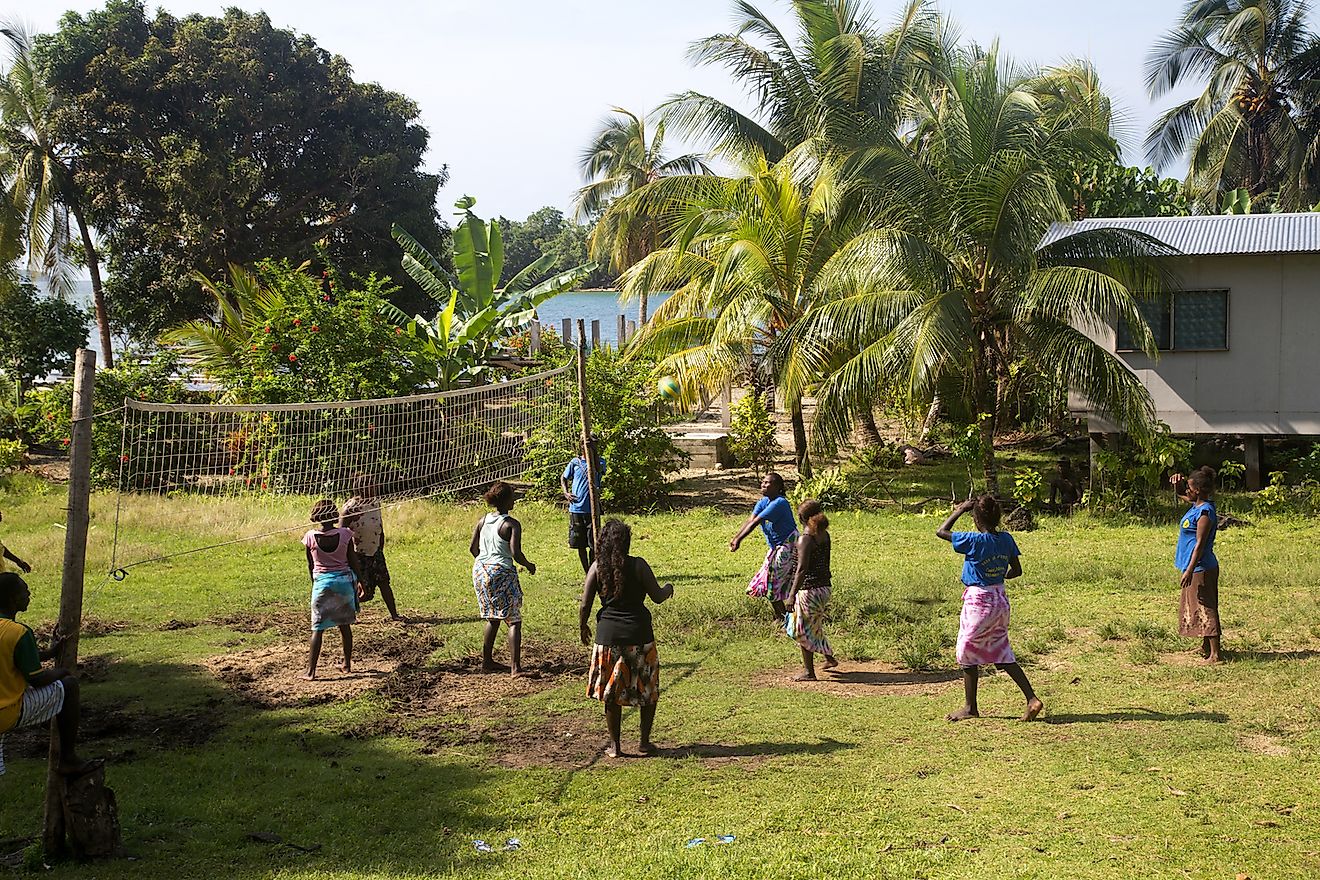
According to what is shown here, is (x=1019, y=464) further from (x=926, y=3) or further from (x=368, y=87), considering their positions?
(x=368, y=87)

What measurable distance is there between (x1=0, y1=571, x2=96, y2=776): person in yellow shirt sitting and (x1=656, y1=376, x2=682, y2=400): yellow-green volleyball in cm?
1394

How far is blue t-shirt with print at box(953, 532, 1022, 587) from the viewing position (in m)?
7.74

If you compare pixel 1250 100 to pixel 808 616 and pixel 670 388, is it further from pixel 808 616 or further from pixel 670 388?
pixel 808 616

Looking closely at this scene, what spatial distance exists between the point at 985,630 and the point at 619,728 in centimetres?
244

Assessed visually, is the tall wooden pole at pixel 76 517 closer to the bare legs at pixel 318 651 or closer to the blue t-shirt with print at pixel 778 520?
the bare legs at pixel 318 651

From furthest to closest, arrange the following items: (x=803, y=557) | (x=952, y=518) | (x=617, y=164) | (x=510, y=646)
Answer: (x=617, y=164), (x=510, y=646), (x=803, y=557), (x=952, y=518)

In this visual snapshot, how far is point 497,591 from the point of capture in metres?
9.29

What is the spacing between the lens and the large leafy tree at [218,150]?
96.4 ft

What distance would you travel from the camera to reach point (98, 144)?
96.5 ft

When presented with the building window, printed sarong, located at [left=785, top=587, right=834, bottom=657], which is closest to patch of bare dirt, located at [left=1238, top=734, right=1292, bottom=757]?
printed sarong, located at [left=785, top=587, right=834, bottom=657]

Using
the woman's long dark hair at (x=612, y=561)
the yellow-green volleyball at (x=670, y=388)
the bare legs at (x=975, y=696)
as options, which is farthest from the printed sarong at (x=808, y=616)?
the yellow-green volleyball at (x=670, y=388)

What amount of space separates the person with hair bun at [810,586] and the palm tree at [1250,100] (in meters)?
29.8

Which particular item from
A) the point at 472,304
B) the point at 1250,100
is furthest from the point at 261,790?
the point at 1250,100

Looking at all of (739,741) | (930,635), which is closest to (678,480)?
(930,635)
